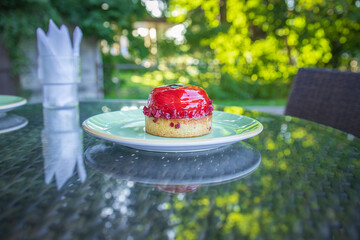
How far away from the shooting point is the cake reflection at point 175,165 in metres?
0.64

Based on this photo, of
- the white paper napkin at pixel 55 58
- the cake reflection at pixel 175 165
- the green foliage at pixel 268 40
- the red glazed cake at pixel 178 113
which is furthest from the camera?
the green foliage at pixel 268 40

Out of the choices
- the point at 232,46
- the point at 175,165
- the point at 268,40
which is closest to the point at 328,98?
the point at 175,165

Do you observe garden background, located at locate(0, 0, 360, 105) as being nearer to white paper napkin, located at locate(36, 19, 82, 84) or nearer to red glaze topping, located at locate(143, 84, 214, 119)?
white paper napkin, located at locate(36, 19, 82, 84)

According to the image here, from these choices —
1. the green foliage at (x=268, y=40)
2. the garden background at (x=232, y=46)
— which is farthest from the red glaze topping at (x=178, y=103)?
the green foliage at (x=268, y=40)

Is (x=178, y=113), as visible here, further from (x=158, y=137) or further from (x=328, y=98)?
(x=328, y=98)

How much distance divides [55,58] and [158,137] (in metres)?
0.82

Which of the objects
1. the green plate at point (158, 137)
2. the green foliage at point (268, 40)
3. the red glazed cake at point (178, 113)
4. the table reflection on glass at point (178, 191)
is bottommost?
the table reflection on glass at point (178, 191)

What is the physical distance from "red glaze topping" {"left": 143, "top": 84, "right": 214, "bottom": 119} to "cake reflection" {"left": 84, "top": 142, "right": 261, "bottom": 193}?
0.12 meters

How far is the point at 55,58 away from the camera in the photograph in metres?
1.40

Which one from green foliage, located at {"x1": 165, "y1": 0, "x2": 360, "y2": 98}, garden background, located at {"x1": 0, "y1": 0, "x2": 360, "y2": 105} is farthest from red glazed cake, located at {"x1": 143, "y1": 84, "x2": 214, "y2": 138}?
green foliage, located at {"x1": 165, "y1": 0, "x2": 360, "y2": 98}

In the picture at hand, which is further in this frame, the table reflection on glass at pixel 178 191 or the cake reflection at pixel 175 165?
the cake reflection at pixel 175 165

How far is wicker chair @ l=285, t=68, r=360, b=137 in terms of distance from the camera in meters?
1.49

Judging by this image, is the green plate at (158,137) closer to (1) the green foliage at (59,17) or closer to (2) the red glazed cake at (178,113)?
(2) the red glazed cake at (178,113)

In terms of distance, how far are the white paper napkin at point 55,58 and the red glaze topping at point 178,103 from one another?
70cm
